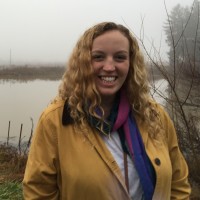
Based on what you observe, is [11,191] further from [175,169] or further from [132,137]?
[132,137]

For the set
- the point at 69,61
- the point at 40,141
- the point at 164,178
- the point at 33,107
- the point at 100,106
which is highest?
the point at 69,61

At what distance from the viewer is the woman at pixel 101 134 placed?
1.90m

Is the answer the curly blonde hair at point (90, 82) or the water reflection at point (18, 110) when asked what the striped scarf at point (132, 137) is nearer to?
the curly blonde hair at point (90, 82)

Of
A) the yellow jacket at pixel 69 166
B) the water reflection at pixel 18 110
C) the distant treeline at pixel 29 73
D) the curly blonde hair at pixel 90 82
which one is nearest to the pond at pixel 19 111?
the water reflection at pixel 18 110

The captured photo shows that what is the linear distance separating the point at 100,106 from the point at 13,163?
19.8 ft

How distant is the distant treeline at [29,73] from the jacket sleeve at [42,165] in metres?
32.7

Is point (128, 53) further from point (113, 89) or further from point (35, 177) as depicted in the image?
point (35, 177)

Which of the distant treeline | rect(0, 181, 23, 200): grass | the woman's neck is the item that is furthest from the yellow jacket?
the distant treeline

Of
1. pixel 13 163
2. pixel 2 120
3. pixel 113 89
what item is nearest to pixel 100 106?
pixel 113 89

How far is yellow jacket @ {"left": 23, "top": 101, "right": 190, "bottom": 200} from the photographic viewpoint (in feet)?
6.17

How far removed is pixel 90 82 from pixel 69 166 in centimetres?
46

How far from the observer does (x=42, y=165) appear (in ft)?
6.28

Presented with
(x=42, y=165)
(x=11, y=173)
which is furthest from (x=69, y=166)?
(x=11, y=173)

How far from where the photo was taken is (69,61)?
7.06 ft
